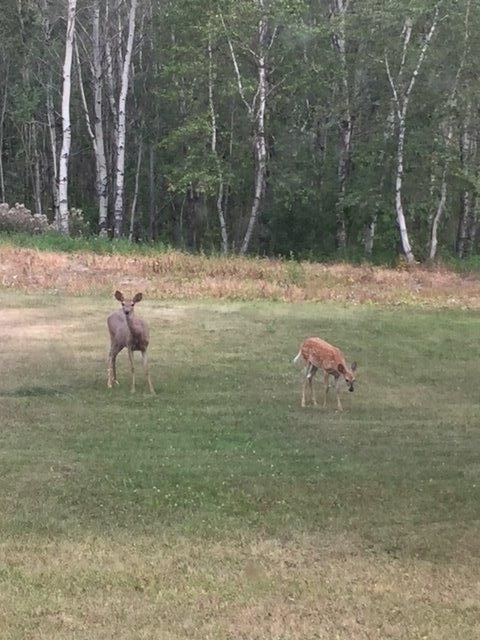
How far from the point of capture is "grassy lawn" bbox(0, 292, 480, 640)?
15.1 feet

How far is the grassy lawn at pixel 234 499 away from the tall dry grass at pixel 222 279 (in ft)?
18.1

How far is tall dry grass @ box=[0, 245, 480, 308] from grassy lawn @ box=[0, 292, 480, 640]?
5515 mm

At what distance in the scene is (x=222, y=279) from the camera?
62.2 feet

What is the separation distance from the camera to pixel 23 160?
40.3 m

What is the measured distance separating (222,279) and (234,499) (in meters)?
12.8

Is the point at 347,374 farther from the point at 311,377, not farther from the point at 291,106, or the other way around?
the point at 291,106

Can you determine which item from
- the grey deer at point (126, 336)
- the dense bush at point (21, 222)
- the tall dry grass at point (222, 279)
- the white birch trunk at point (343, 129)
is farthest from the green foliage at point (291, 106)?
the grey deer at point (126, 336)

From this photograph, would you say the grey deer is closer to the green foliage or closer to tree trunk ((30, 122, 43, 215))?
the green foliage

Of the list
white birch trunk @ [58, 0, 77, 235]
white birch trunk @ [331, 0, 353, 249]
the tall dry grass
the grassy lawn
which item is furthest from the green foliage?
the grassy lawn

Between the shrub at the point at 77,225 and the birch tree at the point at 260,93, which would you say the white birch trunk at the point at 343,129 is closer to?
the birch tree at the point at 260,93

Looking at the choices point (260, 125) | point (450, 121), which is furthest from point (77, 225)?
point (450, 121)

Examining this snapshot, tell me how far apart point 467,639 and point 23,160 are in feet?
128

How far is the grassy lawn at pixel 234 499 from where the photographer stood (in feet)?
15.1

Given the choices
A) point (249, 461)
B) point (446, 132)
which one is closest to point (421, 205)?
point (446, 132)
